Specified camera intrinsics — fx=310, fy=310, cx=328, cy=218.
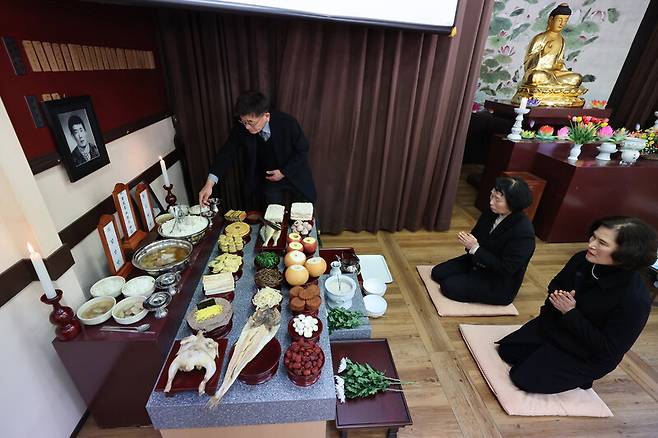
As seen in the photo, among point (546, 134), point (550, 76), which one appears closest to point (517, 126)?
point (546, 134)

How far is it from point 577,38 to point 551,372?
4.84 metres

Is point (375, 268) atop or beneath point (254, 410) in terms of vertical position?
beneath

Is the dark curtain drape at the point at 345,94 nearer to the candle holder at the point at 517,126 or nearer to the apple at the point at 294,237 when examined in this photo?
the candle holder at the point at 517,126

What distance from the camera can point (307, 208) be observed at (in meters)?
2.13

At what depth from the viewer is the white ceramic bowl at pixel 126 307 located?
3.93 ft

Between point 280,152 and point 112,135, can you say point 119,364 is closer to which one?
point 112,135

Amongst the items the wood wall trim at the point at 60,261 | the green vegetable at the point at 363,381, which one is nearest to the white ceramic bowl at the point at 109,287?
the wood wall trim at the point at 60,261

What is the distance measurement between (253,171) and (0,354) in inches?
63.6

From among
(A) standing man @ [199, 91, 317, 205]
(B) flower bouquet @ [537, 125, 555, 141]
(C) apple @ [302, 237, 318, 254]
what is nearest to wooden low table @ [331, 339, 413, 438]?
(C) apple @ [302, 237, 318, 254]

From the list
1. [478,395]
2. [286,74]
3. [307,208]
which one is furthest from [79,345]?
[286,74]

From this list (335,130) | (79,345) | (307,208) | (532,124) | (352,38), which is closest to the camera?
(79,345)

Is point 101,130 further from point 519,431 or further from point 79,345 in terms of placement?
point 519,431

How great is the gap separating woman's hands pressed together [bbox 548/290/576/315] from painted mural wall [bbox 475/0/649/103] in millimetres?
4057

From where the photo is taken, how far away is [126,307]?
1275mm
